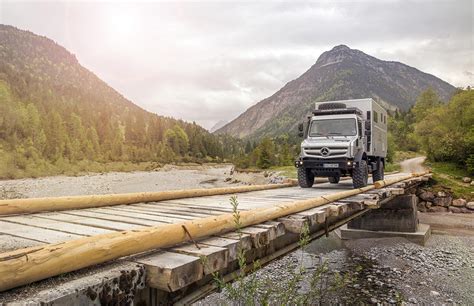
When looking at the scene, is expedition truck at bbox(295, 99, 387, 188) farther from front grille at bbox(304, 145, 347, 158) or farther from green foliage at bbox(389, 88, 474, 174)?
green foliage at bbox(389, 88, 474, 174)

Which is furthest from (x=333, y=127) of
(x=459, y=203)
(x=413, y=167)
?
(x=413, y=167)

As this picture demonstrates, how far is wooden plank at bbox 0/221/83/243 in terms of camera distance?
11.4 feet

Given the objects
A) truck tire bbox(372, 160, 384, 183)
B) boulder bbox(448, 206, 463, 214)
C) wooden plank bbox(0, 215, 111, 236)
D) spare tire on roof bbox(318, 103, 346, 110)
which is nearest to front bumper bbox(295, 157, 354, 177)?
spare tire on roof bbox(318, 103, 346, 110)

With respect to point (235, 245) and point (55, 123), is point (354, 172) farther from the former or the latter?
point (55, 123)

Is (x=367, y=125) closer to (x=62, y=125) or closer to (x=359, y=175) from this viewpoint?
(x=359, y=175)

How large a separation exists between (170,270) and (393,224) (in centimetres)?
1765

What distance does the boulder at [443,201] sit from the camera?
25959 mm

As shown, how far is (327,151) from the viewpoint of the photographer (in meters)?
12.9

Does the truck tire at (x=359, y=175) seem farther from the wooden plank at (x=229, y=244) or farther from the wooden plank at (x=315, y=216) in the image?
the wooden plank at (x=229, y=244)

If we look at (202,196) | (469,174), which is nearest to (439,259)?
(202,196)

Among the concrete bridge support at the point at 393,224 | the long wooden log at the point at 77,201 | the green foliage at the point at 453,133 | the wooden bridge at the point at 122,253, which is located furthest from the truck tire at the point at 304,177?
the green foliage at the point at 453,133

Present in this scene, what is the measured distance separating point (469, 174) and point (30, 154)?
2647 inches

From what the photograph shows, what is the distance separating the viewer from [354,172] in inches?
511

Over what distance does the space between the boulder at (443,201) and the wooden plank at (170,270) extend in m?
27.1
